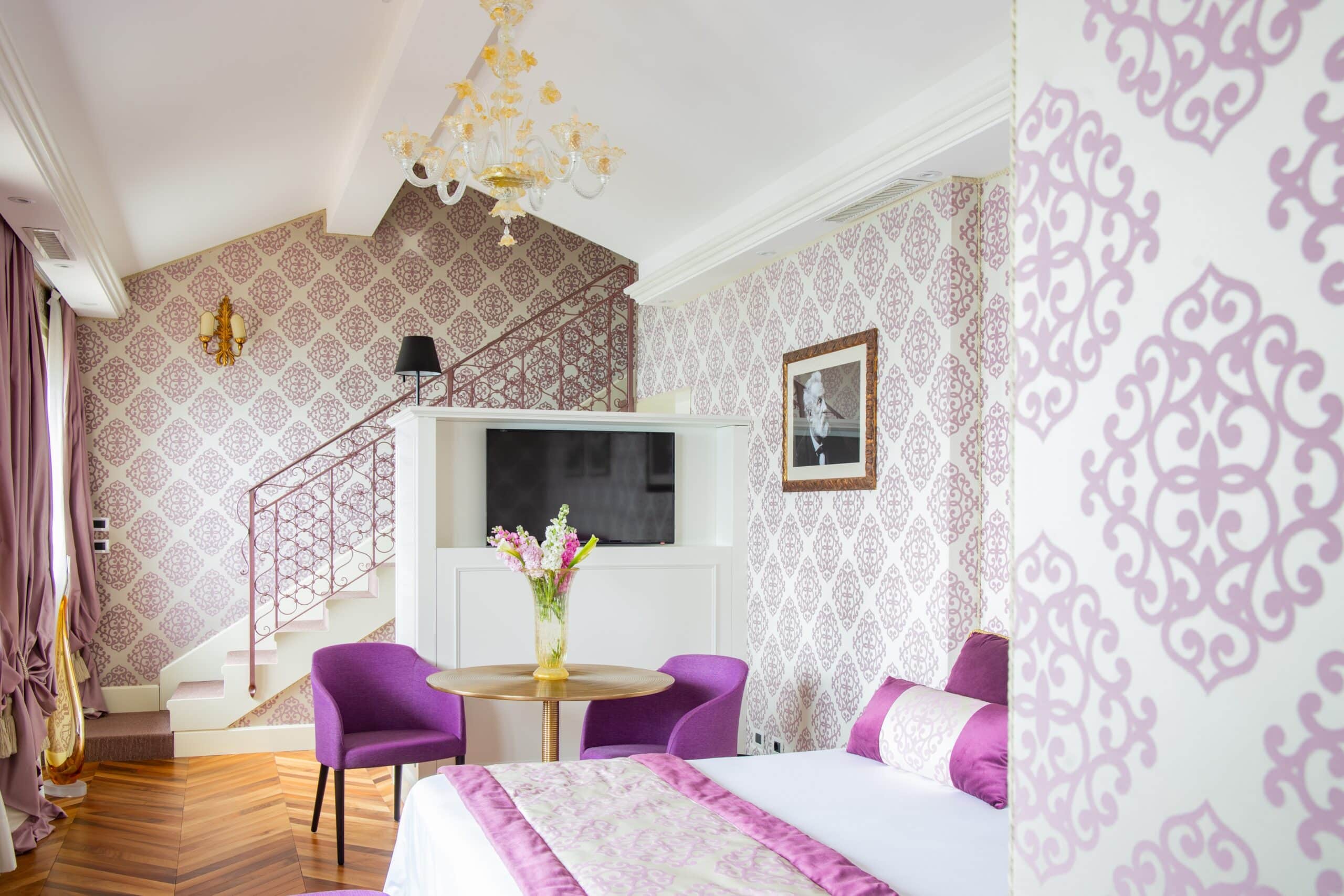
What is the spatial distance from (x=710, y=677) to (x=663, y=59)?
2.76 m

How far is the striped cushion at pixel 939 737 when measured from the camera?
296 cm

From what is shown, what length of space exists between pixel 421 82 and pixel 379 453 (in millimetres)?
3258

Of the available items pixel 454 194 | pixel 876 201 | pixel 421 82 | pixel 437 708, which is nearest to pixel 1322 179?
pixel 454 194

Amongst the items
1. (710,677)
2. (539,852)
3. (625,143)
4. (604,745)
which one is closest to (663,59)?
(625,143)

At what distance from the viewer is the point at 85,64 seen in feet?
12.7

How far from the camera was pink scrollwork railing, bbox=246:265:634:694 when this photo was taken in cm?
695

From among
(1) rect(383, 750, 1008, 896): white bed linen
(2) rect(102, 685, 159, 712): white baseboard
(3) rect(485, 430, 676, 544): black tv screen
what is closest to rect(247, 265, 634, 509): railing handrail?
(2) rect(102, 685, 159, 712): white baseboard

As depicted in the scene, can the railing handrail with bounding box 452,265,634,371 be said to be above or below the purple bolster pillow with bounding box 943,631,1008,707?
above

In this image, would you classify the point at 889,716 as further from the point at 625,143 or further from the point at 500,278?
the point at 500,278

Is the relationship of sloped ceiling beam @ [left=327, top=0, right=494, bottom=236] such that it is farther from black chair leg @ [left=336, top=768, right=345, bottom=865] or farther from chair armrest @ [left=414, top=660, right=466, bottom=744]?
black chair leg @ [left=336, top=768, right=345, bottom=865]

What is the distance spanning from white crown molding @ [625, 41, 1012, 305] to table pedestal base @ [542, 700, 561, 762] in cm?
250

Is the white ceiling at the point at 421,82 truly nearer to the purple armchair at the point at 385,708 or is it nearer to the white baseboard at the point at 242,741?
the purple armchair at the point at 385,708

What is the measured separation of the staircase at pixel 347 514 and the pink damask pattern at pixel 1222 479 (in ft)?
20.4

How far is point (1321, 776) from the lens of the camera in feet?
1.83
